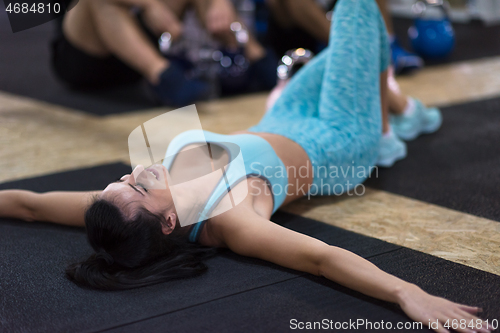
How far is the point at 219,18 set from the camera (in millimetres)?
2793

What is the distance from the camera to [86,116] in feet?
8.69

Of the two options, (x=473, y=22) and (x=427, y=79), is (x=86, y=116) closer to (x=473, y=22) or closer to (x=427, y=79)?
(x=427, y=79)

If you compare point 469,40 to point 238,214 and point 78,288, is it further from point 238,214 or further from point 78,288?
point 78,288

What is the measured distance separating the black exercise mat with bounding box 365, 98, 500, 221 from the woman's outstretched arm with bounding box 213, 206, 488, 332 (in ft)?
1.80

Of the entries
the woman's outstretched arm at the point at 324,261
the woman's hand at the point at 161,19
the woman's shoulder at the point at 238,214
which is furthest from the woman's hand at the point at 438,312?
the woman's hand at the point at 161,19

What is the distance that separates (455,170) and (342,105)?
462 mm

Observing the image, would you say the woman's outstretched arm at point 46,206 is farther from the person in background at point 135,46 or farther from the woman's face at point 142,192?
the person in background at point 135,46

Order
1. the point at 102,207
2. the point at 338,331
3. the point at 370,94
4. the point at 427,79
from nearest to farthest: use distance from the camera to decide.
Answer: the point at 338,331 < the point at 102,207 < the point at 370,94 < the point at 427,79

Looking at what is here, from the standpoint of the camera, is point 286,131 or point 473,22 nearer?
point 286,131

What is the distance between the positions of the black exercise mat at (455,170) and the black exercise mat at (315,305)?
0.38 meters

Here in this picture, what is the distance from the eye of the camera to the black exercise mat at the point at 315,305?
0.94m

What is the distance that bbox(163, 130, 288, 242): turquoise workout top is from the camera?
49.3 inches

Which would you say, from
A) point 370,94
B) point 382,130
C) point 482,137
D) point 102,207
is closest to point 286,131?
point 370,94

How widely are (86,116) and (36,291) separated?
169 centimetres
